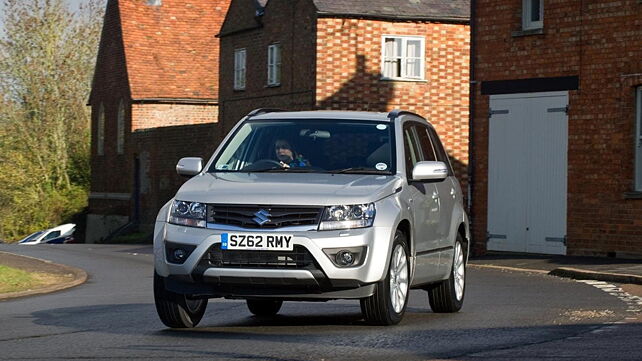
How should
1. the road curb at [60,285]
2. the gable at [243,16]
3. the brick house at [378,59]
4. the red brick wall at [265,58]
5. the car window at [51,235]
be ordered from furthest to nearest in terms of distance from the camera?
the car window at [51,235]
the gable at [243,16]
the red brick wall at [265,58]
the brick house at [378,59]
the road curb at [60,285]

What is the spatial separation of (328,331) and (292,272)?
849 millimetres

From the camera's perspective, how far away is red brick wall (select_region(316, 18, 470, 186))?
42.2 meters

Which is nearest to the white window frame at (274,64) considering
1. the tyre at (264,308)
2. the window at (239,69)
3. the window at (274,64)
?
the window at (274,64)

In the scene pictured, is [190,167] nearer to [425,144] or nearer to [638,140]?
[425,144]

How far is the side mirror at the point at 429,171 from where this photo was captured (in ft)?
40.1

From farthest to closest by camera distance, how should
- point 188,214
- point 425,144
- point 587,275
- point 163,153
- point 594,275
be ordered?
point 163,153
point 587,275
point 594,275
point 425,144
point 188,214

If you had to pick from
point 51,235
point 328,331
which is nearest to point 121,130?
point 51,235

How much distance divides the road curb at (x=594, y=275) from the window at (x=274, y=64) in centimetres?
2398

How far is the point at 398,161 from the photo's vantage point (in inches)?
482

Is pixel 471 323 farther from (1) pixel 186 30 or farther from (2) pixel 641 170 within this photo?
(1) pixel 186 30

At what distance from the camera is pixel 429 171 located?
12242mm

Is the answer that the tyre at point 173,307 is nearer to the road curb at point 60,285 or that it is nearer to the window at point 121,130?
the road curb at point 60,285

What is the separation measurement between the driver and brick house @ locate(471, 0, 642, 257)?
44.9 feet

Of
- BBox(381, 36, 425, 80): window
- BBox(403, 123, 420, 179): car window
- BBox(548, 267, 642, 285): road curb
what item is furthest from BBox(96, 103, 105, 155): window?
BBox(403, 123, 420, 179): car window
